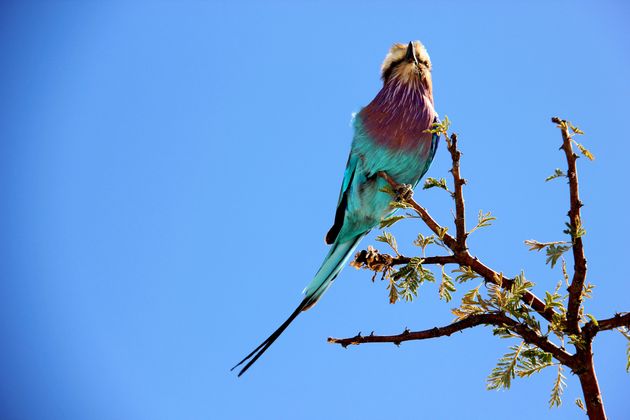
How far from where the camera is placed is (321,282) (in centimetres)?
319

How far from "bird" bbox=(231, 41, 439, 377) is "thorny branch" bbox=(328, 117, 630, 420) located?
4.00ft

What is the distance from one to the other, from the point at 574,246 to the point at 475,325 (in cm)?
41

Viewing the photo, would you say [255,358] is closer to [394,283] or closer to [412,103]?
[394,283]

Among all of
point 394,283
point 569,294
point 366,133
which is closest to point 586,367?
point 569,294

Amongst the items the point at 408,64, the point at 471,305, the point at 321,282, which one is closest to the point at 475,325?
the point at 471,305

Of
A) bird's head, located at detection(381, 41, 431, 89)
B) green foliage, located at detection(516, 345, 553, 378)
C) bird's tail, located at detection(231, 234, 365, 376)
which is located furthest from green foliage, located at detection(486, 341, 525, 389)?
bird's head, located at detection(381, 41, 431, 89)

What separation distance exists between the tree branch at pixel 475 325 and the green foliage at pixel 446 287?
0.28 m

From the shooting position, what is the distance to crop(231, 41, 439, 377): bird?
349cm

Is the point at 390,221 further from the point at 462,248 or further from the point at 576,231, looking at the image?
the point at 576,231

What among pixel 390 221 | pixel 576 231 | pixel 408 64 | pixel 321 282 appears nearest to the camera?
pixel 576 231

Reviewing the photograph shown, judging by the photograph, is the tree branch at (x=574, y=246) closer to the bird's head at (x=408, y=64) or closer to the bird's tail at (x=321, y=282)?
the bird's tail at (x=321, y=282)

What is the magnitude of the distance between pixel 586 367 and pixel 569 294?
0.23m

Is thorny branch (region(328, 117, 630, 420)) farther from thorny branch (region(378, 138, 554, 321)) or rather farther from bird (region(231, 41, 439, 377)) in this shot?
bird (region(231, 41, 439, 377))

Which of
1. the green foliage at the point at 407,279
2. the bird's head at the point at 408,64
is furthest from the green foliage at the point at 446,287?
the bird's head at the point at 408,64
